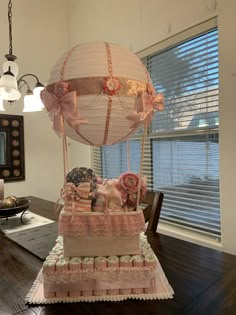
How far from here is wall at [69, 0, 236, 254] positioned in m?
1.59

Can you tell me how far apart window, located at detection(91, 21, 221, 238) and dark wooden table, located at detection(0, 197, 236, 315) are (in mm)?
831

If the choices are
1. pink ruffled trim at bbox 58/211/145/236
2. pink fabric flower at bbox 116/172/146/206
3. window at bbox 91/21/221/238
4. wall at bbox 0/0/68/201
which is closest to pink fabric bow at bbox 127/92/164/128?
pink fabric flower at bbox 116/172/146/206

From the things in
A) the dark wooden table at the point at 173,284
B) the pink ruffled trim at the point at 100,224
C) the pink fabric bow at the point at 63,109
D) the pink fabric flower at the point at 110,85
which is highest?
the pink fabric flower at the point at 110,85

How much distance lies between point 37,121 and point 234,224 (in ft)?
8.25

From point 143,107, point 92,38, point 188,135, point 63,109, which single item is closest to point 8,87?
point 63,109

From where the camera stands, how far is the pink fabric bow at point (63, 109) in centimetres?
67

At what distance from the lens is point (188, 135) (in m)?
1.95

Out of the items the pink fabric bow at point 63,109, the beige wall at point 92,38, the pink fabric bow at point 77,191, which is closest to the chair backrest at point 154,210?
the beige wall at point 92,38

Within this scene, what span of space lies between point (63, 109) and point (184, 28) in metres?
1.63

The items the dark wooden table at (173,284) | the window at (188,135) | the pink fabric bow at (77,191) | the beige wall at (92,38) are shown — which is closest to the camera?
the dark wooden table at (173,284)

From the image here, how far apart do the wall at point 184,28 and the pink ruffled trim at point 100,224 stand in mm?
1119

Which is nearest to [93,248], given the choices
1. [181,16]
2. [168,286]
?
[168,286]

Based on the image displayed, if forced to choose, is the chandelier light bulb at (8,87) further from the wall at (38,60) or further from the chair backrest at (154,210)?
the wall at (38,60)

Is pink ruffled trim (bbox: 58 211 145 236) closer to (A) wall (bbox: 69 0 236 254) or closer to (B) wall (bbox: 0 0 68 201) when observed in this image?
(A) wall (bbox: 69 0 236 254)
